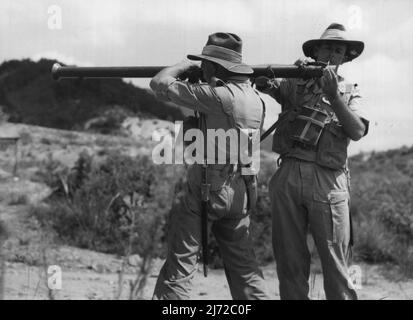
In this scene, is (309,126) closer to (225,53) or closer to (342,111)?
(342,111)

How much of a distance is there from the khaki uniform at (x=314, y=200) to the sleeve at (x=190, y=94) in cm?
71

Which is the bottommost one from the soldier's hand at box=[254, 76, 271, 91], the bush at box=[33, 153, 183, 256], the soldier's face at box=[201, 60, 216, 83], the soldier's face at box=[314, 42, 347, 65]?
the bush at box=[33, 153, 183, 256]

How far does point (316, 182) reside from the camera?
17.2 feet

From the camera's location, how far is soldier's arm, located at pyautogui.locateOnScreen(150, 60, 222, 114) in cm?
488

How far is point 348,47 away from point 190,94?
1.27 metres

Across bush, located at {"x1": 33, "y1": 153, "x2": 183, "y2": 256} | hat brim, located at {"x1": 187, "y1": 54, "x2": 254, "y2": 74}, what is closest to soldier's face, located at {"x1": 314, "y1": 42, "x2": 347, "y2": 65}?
hat brim, located at {"x1": 187, "y1": 54, "x2": 254, "y2": 74}

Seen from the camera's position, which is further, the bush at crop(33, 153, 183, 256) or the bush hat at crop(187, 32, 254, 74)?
the bush at crop(33, 153, 183, 256)

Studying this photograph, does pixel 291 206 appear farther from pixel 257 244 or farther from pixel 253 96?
pixel 257 244

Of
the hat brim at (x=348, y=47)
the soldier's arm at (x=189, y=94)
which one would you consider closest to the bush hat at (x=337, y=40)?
the hat brim at (x=348, y=47)

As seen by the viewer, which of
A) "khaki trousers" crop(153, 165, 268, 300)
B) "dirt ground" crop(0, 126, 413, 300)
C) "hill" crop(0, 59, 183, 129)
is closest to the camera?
"khaki trousers" crop(153, 165, 268, 300)

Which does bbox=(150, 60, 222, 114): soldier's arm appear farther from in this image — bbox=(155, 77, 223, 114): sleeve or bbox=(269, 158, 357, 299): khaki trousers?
bbox=(269, 158, 357, 299): khaki trousers

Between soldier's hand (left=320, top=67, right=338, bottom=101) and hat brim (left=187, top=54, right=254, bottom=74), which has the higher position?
hat brim (left=187, top=54, right=254, bottom=74)

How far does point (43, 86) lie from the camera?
113ft

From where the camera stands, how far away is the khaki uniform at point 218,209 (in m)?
4.91
